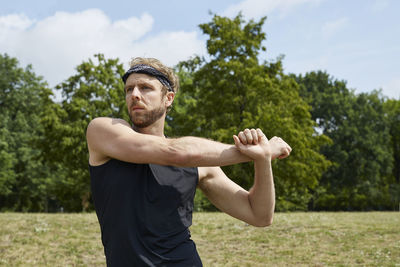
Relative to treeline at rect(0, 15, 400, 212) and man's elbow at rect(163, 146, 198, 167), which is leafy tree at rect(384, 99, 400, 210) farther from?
man's elbow at rect(163, 146, 198, 167)

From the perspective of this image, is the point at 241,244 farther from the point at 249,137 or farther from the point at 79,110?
the point at 79,110

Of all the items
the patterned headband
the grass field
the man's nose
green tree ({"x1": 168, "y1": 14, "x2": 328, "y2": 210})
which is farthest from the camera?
green tree ({"x1": 168, "y1": 14, "x2": 328, "y2": 210})

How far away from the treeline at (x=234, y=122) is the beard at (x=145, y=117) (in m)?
21.5

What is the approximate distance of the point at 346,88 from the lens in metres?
53.4

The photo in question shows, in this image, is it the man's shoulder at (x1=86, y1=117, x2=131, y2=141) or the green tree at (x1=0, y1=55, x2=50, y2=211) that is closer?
the man's shoulder at (x1=86, y1=117, x2=131, y2=141)

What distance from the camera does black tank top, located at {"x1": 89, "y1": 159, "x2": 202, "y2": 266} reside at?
254 cm

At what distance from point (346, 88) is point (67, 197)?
118ft

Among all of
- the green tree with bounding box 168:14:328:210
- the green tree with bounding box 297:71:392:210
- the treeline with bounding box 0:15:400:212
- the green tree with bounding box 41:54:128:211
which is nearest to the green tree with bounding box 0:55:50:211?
the treeline with bounding box 0:15:400:212

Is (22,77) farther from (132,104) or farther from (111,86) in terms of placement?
(132,104)

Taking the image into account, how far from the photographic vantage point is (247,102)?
1107 inches

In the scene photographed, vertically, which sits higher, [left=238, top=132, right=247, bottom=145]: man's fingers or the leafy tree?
the leafy tree

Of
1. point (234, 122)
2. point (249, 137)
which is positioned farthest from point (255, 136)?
point (234, 122)

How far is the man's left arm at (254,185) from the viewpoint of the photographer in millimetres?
2662

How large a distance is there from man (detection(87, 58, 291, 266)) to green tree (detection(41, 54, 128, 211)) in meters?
26.7
